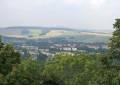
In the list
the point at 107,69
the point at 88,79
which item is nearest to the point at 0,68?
the point at 107,69

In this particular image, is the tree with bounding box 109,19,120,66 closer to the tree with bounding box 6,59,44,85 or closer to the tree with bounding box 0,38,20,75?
the tree with bounding box 6,59,44,85

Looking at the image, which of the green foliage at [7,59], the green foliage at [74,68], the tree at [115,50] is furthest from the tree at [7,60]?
the green foliage at [74,68]

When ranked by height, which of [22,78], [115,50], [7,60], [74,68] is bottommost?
[74,68]

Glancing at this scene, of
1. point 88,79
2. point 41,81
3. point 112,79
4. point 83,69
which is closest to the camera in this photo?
point 112,79

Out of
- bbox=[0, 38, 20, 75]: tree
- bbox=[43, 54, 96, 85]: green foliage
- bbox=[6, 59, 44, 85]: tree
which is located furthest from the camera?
bbox=[43, 54, 96, 85]: green foliage

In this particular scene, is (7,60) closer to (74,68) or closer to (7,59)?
(7,59)

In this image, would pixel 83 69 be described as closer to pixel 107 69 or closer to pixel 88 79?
pixel 88 79

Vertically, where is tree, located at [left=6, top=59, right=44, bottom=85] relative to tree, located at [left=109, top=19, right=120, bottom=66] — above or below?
below

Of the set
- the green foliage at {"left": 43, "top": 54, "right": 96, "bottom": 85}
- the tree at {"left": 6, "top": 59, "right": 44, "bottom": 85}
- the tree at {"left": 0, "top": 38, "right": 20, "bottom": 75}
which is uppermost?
the tree at {"left": 0, "top": 38, "right": 20, "bottom": 75}

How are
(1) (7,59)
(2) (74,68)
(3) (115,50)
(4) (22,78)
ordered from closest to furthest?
(3) (115,50) → (4) (22,78) → (1) (7,59) → (2) (74,68)

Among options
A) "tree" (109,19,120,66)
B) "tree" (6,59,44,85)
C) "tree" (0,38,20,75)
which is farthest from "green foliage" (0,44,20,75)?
"tree" (109,19,120,66)

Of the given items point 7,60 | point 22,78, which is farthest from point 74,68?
point 22,78
